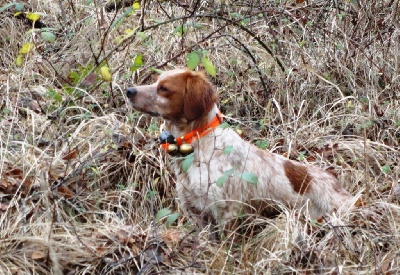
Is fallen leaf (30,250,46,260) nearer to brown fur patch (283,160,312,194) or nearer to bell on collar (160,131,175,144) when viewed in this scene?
bell on collar (160,131,175,144)

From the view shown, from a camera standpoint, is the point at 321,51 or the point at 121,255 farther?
the point at 321,51

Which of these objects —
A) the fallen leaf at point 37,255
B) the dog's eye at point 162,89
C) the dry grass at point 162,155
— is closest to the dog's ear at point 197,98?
the dog's eye at point 162,89

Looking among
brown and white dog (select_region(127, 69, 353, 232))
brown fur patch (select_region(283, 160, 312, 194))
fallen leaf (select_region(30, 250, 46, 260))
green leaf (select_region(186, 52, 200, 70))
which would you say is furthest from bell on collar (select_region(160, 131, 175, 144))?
fallen leaf (select_region(30, 250, 46, 260))

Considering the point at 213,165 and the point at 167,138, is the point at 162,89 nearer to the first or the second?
the point at 167,138

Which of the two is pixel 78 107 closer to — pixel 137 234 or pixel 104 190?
pixel 104 190

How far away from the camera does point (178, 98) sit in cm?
445

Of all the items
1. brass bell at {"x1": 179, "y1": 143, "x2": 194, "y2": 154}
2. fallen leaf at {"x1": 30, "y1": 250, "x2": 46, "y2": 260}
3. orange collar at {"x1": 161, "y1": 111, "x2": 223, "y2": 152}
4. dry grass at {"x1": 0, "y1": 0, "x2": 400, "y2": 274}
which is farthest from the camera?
orange collar at {"x1": 161, "y1": 111, "x2": 223, "y2": 152}

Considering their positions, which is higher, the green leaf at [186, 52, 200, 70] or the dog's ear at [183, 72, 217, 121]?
the green leaf at [186, 52, 200, 70]

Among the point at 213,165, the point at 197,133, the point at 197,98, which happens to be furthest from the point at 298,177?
the point at 197,98

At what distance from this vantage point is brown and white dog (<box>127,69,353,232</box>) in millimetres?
4406

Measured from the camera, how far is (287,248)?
4.01m

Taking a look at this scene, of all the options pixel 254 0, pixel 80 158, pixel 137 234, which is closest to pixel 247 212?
pixel 137 234

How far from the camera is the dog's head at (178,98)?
14.5ft

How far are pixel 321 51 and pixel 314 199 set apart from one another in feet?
7.83
